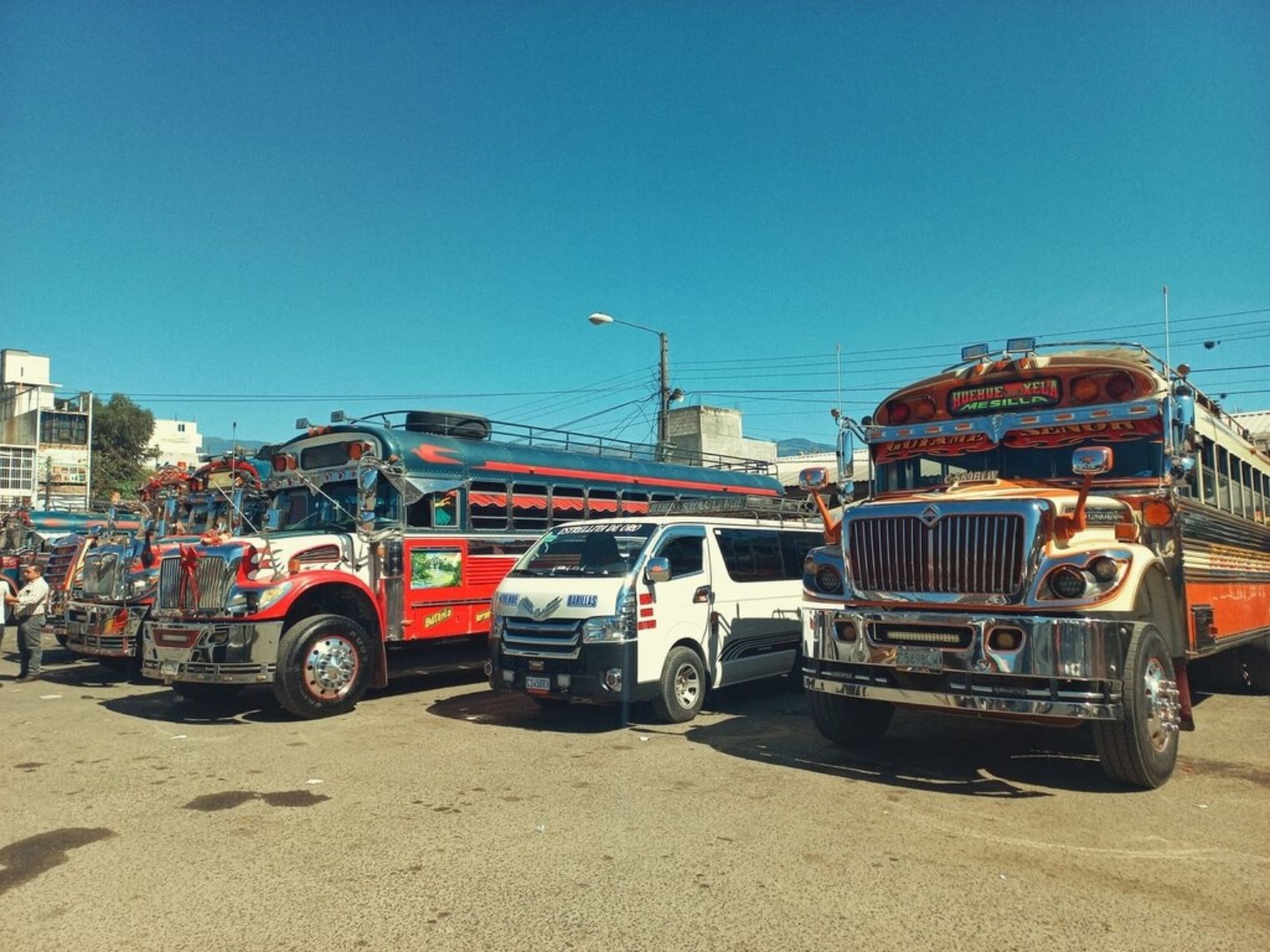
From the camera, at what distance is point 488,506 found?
12234mm

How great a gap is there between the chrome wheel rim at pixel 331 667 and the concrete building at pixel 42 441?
38.9 meters

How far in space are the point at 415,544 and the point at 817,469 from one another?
5.24 metres

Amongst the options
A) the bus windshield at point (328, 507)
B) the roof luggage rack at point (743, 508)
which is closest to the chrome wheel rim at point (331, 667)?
the bus windshield at point (328, 507)

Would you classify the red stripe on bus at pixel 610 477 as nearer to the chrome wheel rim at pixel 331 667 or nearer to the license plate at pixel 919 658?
the chrome wheel rim at pixel 331 667

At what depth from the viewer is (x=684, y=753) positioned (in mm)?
7422

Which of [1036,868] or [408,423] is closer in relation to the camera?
[1036,868]

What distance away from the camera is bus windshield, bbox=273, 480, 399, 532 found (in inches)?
432

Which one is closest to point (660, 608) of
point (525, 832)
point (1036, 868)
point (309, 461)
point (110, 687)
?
point (525, 832)

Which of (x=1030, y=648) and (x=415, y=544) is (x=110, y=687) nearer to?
(x=415, y=544)

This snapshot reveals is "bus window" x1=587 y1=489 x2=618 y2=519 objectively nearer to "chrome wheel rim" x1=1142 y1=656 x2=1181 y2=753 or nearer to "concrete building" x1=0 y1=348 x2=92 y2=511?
"chrome wheel rim" x1=1142 y1=656 x2=1181 y2=753

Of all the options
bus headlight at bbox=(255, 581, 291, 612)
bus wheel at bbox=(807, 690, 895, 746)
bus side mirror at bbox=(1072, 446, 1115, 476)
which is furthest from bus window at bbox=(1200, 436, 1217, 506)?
bus headlight at bbox=(255, 581, 291, 612)

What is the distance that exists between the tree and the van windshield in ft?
149

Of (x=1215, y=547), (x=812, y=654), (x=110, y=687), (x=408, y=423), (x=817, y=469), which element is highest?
(x=408, y=423)

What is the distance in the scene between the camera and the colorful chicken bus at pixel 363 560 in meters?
9.34
